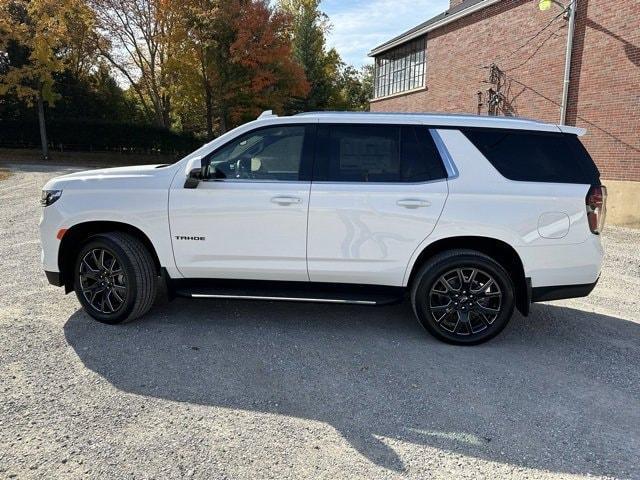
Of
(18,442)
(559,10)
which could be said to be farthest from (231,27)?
(18,442)

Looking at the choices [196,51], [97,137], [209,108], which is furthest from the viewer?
[97,137]

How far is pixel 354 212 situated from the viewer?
400 centimetres

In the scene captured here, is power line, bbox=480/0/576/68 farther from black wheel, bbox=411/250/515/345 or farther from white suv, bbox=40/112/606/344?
black wheel, bbox=411/250/515/345

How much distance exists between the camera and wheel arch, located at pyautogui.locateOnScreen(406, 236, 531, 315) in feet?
13.3

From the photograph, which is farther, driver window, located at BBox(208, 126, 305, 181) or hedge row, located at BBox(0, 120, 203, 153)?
hedge row, located at BBox(0, 120, 203, 153)

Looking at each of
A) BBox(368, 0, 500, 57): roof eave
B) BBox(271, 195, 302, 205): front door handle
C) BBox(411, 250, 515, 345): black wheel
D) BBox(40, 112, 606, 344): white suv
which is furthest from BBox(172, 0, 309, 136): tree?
BBox(411, 250, 515, 345): black wheel

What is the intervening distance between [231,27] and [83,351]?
81.8ft

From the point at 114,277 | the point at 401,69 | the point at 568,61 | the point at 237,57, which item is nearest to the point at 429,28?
the point at 401,69

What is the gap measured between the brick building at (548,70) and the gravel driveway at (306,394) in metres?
8.67

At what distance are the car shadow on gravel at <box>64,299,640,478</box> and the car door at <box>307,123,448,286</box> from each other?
68 centimetres

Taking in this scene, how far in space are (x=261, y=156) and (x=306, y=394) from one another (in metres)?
2.07

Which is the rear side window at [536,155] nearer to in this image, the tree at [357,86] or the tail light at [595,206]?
the tail light at [595,206]

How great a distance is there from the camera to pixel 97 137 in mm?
29844

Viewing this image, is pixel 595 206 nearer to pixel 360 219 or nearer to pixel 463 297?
pixel 463 297
